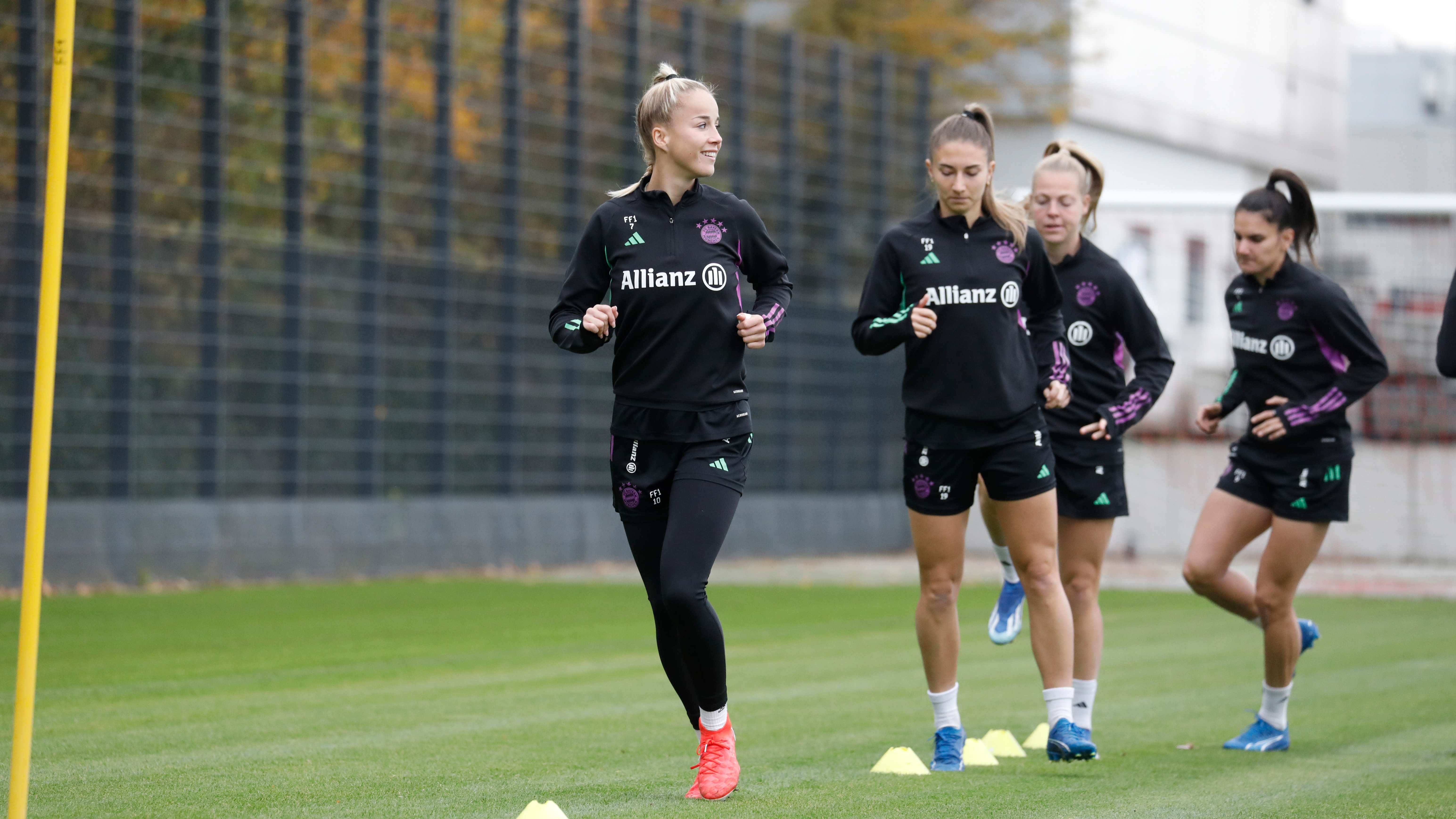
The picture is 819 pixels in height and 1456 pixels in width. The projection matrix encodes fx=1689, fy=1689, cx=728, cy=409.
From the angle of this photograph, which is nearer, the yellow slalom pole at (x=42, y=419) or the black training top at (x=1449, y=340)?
the yellow slalom pole at (x=42, y=419)

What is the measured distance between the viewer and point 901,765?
5.86 metres

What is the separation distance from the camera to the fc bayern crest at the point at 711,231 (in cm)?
541

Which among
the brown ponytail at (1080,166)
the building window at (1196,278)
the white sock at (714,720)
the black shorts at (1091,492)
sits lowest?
the white sock at (714,720)

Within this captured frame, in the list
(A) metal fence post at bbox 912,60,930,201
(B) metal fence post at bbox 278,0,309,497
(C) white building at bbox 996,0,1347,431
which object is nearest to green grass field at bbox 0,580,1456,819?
(B) metal fence post at bbox 278,0,309,497

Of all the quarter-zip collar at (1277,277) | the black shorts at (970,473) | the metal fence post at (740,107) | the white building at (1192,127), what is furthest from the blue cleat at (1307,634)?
the metal fence post at (740,107)

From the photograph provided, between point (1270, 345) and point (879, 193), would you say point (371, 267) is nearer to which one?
point (879, 193)

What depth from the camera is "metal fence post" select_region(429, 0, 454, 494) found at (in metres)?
16.0

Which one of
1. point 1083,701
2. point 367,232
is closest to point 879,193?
point 367,232

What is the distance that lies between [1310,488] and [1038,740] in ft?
4.90

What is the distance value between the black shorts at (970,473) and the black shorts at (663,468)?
0.85 meters

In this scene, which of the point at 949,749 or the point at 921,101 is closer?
the point at 949,749

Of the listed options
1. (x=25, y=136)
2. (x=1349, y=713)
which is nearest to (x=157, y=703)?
(x=1349, y=713)

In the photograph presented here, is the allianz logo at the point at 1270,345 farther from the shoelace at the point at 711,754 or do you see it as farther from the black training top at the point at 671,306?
the shoelace at the point at 711,754

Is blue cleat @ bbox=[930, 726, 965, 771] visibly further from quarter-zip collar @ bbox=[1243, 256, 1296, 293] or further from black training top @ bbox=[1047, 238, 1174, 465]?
quarter-zip collar @ bbox=[1243, 256, 1296, 293]
